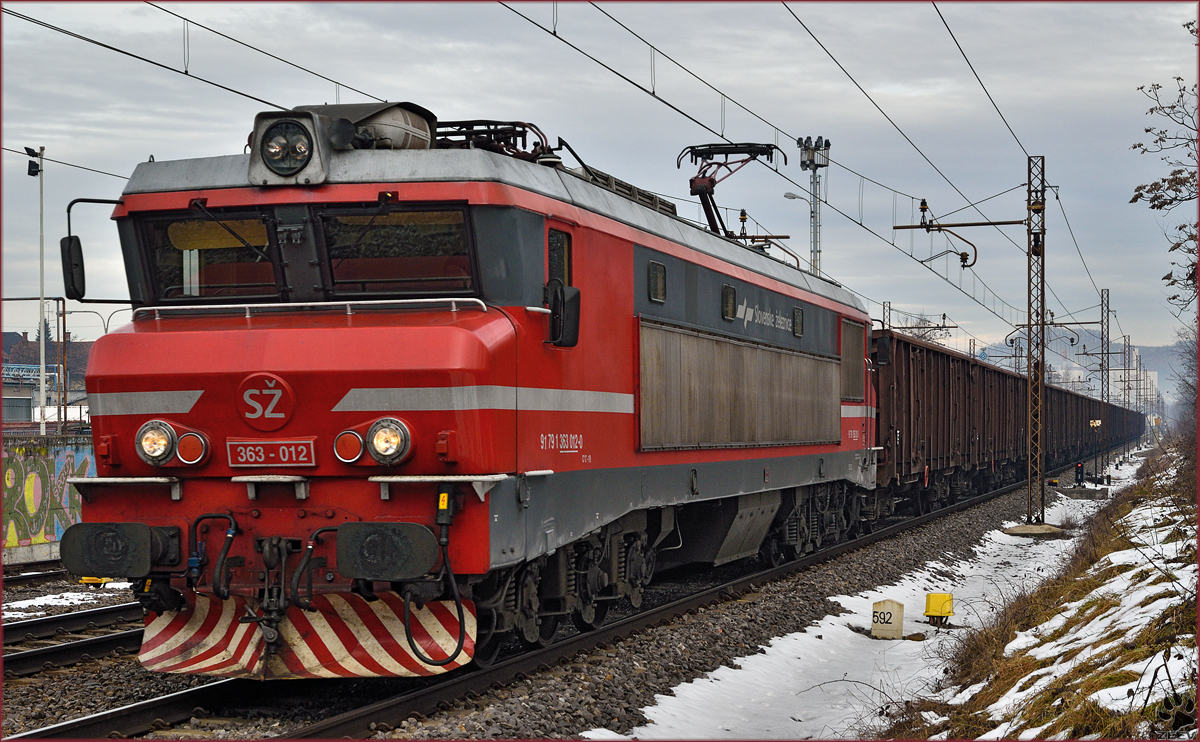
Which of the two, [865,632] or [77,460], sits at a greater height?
[77,460]

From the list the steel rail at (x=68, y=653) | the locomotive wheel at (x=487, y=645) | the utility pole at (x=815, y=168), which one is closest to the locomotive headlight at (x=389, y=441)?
the locomotive wheel at (x=487, y=645)

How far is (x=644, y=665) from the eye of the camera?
10.6 m

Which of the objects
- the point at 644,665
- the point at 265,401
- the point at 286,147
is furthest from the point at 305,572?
the point at 644,665

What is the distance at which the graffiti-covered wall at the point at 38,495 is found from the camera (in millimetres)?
19016

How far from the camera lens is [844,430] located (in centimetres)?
1922

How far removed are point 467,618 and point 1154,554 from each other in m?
9.08

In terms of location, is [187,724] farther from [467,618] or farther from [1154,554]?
[1154,554]

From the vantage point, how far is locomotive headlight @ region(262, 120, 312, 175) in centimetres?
895

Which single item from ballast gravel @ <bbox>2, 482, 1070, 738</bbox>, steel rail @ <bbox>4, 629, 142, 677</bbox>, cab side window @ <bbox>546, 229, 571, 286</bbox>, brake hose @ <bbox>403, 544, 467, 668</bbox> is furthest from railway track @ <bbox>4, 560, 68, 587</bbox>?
cab side window @ <bbox>546, 229, 571, 286</bbox>

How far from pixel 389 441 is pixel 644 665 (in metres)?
3.69

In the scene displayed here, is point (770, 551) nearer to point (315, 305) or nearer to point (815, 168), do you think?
point (315, 305)

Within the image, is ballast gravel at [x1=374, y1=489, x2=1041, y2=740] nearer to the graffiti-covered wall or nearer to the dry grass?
the dry grass

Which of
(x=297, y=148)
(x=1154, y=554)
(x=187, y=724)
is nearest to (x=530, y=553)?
(x=187, y=724)

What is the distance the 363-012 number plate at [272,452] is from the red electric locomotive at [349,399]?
1cm
